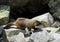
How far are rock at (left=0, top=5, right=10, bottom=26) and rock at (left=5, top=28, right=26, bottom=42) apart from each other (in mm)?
350

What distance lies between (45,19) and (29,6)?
0.62m

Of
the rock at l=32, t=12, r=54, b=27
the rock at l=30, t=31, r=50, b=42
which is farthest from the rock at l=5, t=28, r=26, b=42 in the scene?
the rock at l=32, t=12, r=54, b=27

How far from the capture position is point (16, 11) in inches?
147

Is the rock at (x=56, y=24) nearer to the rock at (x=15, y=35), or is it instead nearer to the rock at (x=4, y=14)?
the rock at (x=15, y=35)

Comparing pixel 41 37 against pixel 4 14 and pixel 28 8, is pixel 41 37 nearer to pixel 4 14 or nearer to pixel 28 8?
pixel 4 14

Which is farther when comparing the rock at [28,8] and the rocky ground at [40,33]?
the rock at [28,8]

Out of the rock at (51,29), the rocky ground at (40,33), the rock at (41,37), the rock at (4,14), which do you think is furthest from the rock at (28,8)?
the rock at (41,37)

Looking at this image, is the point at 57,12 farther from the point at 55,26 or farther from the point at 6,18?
the point at 6,18

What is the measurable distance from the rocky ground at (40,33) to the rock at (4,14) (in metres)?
0.35

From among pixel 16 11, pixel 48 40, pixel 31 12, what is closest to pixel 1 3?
pixel 16 11

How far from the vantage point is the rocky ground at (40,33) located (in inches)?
97.0

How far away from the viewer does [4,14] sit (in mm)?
3361

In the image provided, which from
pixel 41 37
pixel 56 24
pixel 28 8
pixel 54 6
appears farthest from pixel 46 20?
pixel 41 37

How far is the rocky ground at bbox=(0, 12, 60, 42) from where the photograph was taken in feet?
8.09
